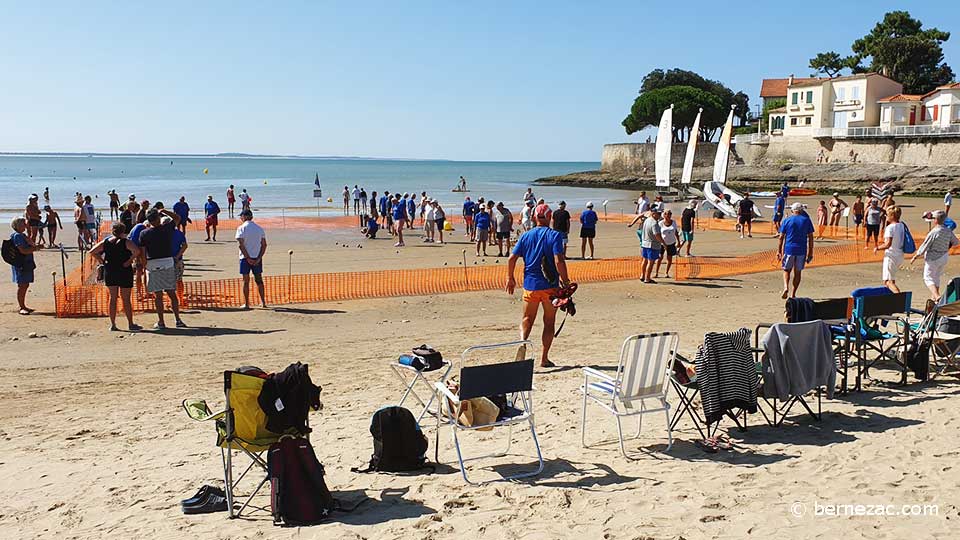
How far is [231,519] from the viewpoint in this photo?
4910 millimetres

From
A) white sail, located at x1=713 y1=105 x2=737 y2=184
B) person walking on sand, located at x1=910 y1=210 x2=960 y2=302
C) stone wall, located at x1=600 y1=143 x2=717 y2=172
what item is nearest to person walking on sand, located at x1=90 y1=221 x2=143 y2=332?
person walking on sand, located at x1=910 y1=210 x2=960 y2=302

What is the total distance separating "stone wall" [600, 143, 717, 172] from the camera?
264 ft

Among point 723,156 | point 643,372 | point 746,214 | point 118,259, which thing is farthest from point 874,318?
point 723,156

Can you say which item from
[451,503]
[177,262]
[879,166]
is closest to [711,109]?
[879,166]

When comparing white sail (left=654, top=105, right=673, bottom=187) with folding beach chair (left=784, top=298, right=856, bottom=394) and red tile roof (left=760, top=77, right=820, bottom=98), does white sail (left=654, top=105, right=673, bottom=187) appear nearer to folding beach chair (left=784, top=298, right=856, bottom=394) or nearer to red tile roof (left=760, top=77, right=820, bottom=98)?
folding beach chair (left=784, top=298, right=856, bottom=394)

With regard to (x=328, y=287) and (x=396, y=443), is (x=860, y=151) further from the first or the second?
(x=396, y=443)

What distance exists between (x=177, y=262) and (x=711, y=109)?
88842 mm

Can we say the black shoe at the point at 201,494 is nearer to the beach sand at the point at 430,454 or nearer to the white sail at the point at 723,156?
the beach sand at the point at 430,454

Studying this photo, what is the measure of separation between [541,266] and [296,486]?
385cm

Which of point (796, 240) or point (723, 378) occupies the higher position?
point (796, 240)

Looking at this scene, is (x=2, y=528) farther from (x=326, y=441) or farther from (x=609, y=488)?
(x=609, y=488)

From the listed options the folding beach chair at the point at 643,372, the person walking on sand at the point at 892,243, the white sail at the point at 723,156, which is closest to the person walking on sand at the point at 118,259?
the folding beach chair at the point at 643,372

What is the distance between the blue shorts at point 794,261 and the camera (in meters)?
12.1

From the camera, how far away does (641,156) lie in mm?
86875
